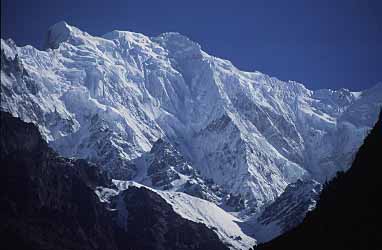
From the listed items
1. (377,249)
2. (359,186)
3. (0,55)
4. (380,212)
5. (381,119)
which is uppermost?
(0,55)

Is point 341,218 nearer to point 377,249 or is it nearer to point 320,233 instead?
point 320,233

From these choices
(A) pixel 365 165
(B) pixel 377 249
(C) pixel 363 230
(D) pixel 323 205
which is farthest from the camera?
(D) pixel 323 205

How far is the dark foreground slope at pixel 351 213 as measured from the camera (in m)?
112

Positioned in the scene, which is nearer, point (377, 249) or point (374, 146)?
point (377, 249)

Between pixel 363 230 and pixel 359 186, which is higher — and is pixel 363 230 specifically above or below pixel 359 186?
below

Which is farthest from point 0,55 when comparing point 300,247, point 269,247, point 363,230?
point 363,230

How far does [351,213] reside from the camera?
121188mm

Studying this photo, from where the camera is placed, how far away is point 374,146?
5300 inches

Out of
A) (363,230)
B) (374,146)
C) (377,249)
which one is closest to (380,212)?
(363,230)

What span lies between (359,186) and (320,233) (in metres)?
9.33

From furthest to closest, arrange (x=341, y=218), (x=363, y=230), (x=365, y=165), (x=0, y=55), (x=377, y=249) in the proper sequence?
(x=0, y=55)
(x=365, y=165)
(x=341, y=218)
(x=363, y=230)
(x=377, y=249)

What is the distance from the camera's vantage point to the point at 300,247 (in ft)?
409

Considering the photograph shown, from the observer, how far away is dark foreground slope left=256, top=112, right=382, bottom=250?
11206 centimetres

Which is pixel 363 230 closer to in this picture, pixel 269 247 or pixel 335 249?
pixel 335 249
